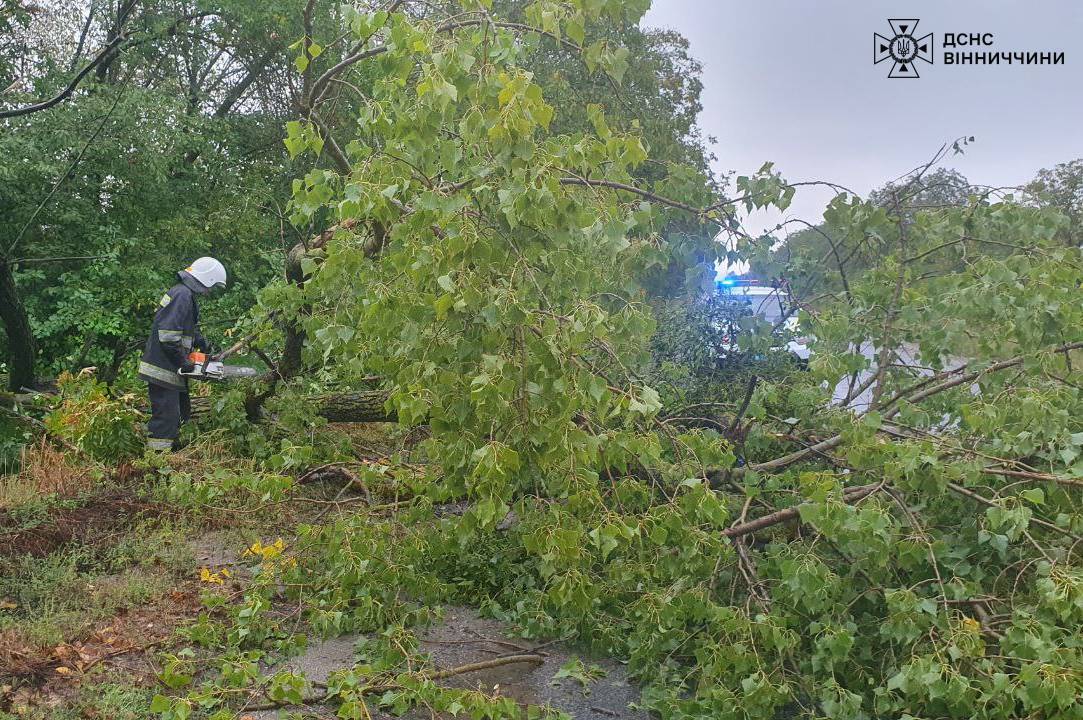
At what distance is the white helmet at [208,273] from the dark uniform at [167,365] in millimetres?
68

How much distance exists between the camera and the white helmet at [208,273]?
21.1ft

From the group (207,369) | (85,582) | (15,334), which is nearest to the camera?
(85,582)

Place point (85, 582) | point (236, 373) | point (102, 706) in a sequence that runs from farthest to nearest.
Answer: point (236, 373), point (85, 582), point (102, 706)

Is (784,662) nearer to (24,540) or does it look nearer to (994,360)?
(994,360)

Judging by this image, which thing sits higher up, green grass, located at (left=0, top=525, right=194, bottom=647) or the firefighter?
the firefighter

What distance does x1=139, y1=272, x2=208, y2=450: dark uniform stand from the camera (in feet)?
20.7

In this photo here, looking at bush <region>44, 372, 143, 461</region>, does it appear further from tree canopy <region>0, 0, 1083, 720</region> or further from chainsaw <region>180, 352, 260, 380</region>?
tree canopy <region>0, 0, 1083, 720</region>

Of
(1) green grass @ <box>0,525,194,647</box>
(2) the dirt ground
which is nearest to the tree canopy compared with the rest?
(2) the dirt ground

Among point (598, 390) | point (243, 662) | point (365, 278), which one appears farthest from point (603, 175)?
point (243, 662)

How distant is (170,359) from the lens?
6.36 meters

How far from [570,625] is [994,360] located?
214 centimetres

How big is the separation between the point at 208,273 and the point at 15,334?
2280 millimetres

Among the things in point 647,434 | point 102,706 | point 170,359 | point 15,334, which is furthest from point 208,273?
point 647,434

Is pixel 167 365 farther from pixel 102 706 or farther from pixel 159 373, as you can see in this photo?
pixel 102 706
